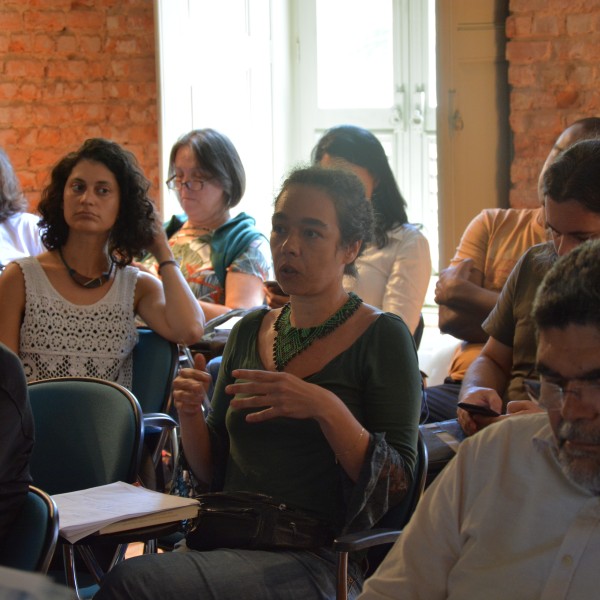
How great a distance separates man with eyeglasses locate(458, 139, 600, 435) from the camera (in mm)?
2105

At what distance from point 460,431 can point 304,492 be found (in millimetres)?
584

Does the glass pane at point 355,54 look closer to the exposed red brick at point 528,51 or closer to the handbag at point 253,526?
the exposed red brick at point 528,51

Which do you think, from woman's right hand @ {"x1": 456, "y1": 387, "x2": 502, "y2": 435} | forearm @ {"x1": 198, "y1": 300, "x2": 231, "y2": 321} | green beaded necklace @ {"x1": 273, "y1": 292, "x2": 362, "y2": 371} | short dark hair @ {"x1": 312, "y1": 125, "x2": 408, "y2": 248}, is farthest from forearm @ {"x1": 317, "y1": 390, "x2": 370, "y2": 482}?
forearm @ {"x1": 198, "y1": 300, "x2": 231, "y2": 321}

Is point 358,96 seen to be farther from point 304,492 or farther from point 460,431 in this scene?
point 304,492

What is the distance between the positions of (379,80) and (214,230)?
2062 mm

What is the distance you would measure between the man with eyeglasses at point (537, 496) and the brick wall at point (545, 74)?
3.05 metres

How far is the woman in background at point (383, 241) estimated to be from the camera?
129 inches

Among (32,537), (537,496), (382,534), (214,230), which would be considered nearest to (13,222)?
(214,230)

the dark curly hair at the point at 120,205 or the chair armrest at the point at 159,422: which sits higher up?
the dark curly hair at the point at 120,205

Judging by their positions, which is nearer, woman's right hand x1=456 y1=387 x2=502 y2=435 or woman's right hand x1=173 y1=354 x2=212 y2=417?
woman's right hand x1=173 y1=354 x2=212 y2=417

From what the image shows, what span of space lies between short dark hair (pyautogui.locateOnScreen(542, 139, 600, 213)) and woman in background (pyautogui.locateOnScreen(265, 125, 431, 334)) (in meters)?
1.15

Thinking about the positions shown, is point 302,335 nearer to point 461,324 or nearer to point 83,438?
point 83,438

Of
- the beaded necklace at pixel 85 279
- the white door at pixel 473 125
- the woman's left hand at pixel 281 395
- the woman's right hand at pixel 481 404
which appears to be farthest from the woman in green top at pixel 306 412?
the white door at pixel 473 125

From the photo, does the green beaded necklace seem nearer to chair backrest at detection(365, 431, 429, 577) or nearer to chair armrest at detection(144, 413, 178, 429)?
chair backrest at detection(365, 431, 429, 577)
